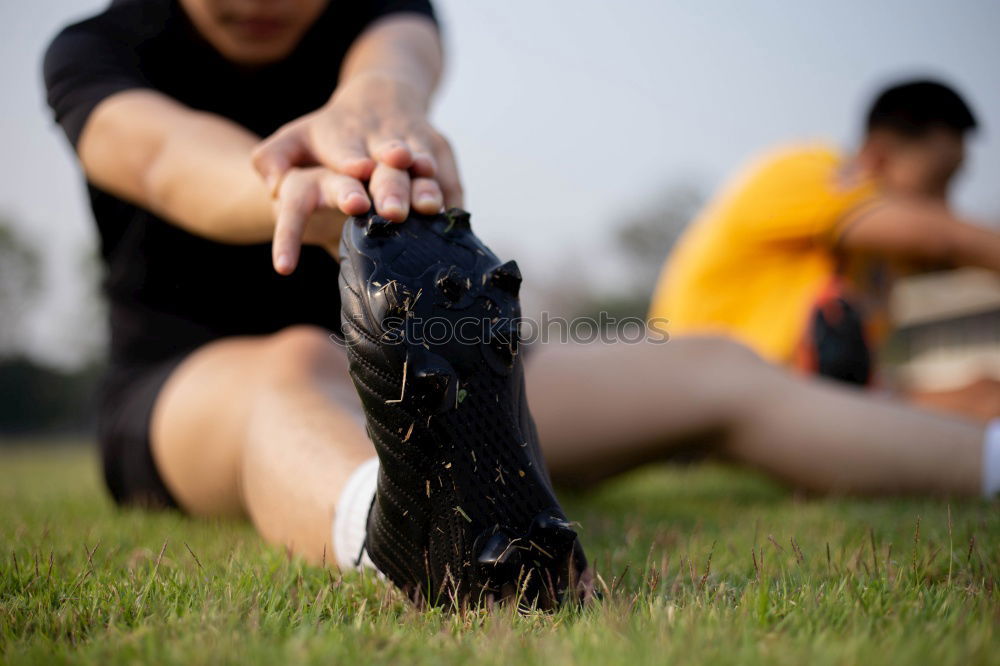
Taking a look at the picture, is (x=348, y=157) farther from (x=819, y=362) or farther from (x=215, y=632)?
(x=819, y=362)

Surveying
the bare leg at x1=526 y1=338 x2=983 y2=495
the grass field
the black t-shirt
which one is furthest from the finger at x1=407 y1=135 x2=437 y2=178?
the black t-shirt

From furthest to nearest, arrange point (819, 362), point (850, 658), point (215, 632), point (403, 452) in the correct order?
point (819, 362) < point (403, 452) < point (215, 632) < point (850, 658)

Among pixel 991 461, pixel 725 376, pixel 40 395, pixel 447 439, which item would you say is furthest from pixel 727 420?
pixel 40 395

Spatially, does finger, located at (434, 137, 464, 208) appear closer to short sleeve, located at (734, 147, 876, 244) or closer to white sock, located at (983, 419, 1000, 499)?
white sock, located at (983, 419, 1000, 499)

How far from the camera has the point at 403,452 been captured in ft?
3.61

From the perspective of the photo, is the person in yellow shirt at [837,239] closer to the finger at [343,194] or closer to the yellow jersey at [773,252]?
the yellow jersey at [773,252]

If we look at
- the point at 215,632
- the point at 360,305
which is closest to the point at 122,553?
the point at 215,632

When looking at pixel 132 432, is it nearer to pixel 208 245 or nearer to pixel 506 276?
pixel 208 245

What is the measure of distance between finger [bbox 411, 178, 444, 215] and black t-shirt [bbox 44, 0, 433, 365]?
1.21 metres

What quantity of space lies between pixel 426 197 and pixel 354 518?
572 millimetres

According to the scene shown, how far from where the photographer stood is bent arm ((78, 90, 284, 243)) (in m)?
1.49

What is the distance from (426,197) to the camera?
50.3 inches

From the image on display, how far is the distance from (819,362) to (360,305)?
2.68 meters

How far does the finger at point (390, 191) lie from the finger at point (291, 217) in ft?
0.37
